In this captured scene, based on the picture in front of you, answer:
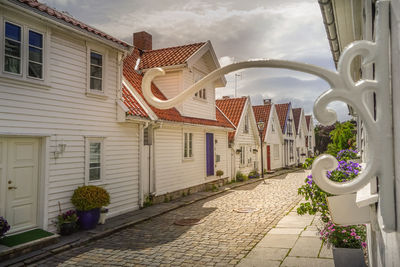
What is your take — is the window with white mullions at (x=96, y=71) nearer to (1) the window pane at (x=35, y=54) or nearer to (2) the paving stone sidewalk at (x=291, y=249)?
(1) the window pane at (x=35, y=54)

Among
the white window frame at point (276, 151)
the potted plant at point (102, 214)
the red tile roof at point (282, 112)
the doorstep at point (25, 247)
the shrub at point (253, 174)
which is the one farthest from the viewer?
the red tile roof at point (282, 112)

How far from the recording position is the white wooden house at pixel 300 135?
37438 mm

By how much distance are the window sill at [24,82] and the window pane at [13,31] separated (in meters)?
0.97

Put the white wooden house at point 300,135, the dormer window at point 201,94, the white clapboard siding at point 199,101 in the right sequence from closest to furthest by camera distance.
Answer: the white clapboard siding at point 199,101 → the dormer window at point 201,94 → the white wooden house at point 300,135

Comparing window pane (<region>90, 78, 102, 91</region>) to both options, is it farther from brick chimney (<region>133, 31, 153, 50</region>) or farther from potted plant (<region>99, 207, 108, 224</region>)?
brick chimney (<region>133, 31, 153, 50</region>)

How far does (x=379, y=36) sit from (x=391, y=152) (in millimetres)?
523

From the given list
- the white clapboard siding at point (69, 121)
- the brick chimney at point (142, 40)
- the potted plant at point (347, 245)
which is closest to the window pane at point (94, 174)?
the white clapboard siding at point (69, 121)

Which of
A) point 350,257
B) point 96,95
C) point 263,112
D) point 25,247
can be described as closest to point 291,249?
point 350,257

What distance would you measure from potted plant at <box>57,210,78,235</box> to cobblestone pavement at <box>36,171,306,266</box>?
87 centimetres

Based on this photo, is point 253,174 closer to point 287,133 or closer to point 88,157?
point 287,133

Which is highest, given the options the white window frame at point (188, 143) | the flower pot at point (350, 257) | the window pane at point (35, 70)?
the window pane at point (35, 70)

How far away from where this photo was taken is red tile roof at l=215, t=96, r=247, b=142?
71.1 ft

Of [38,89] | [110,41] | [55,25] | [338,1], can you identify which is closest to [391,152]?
[338,1]

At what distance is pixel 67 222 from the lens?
26.0 ft
